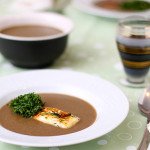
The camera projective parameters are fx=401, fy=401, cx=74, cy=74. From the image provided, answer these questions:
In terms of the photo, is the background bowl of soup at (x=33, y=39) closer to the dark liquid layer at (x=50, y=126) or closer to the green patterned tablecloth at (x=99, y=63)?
the green patterned tablecloth at (x=99, y=63)

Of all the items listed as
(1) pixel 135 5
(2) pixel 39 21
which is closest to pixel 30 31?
(2) pixel 39 21

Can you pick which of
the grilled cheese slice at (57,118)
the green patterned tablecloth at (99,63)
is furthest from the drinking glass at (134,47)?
the grilled cheese slice at (57,118)

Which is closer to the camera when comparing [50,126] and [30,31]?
[50,126]

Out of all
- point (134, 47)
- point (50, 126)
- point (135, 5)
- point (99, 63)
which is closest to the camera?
point (50, 126)

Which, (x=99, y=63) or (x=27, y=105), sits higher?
(x=27, y=105)

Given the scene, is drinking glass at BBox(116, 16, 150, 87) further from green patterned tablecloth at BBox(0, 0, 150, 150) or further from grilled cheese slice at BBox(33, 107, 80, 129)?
grilled cheese slice at BBox(33, 107, 80, 129)

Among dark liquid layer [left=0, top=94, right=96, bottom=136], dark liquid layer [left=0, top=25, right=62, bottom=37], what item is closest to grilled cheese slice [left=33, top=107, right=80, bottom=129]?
dark liquid layer [left=0, top=94, right=96, bottom=136]

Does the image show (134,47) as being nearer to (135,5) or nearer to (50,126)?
(50,126)
